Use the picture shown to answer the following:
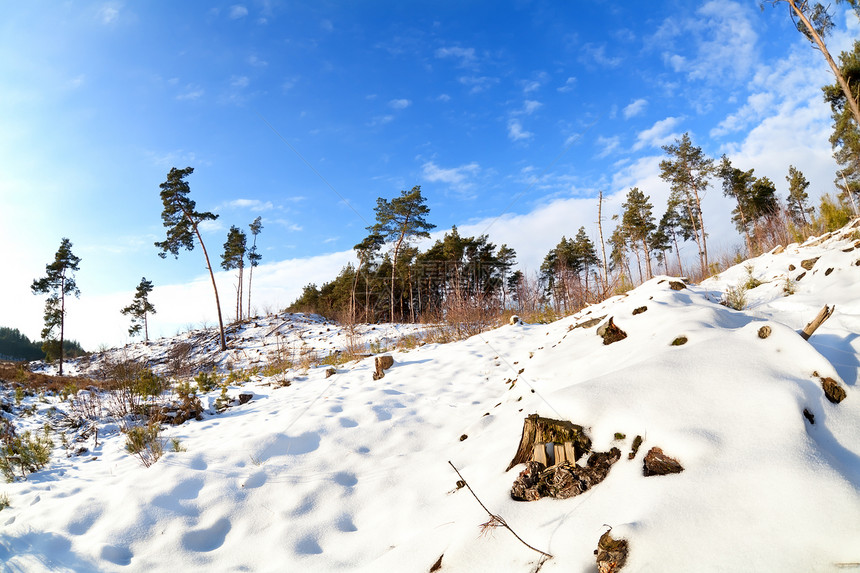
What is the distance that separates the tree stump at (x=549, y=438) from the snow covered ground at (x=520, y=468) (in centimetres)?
8

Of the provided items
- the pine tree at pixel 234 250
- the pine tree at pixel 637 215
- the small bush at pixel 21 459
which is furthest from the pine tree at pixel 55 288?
the pine tree at pixel 637 215

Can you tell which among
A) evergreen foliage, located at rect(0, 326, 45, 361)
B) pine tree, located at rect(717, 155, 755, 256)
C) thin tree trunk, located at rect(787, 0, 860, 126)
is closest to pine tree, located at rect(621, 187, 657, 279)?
pine tree, located at rect(717, 155, 755, 256)

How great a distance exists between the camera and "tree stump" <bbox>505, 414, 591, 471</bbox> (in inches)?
90.2

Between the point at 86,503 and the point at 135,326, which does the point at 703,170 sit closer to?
the point at 86,503

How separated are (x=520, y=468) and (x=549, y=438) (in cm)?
29

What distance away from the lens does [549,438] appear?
2441 millimetres

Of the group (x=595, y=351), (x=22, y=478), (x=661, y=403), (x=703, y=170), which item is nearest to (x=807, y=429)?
(x=661, y=403)

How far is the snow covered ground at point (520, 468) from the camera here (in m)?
1.50

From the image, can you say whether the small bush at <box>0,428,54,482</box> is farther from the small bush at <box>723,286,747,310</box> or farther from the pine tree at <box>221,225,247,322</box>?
the pine tree at <box>221,225,247,322</box>

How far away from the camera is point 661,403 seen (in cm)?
222

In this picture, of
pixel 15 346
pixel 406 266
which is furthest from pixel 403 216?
pixel 15 346

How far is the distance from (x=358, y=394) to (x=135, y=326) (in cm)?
4348

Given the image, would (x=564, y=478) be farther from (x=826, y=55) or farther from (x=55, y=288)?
(x=55, y=288)

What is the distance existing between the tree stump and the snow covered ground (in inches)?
3.3
